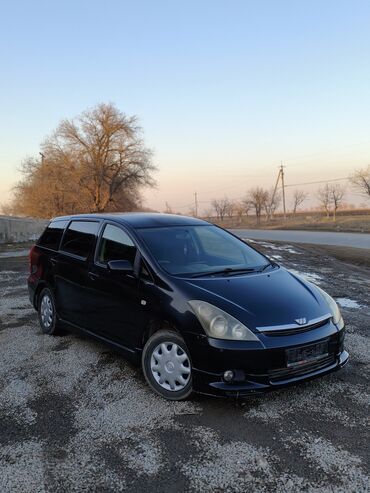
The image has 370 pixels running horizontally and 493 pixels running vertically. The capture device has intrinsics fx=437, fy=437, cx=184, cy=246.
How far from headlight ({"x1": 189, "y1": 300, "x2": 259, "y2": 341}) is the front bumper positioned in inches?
2.0

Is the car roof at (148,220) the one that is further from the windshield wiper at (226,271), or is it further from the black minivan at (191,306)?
the windshield wiper at (226,271)

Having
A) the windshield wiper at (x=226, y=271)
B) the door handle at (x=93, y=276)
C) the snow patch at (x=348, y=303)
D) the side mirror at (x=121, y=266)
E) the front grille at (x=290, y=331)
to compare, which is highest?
the side mirror at (x=121, y=266)

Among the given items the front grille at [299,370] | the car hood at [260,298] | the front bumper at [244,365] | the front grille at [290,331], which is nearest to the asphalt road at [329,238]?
the car hood at [260,298]

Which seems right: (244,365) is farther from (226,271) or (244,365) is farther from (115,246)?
(115,246)

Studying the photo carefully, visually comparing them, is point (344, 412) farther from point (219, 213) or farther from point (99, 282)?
point (219, 213)

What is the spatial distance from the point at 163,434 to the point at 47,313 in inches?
119

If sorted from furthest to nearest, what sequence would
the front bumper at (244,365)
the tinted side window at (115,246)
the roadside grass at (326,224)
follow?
the roadside grass at (326,224), the tinted side window at (115,246), the front bumper at (244,365)

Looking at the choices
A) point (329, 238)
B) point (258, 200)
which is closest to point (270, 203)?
point (258, 200)

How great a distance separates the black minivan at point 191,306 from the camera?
344 centimetres

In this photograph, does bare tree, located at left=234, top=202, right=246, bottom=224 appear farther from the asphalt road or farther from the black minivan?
the black minivan

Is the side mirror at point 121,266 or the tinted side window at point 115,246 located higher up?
the tinted side window at point 115,246

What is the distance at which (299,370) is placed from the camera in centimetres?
354

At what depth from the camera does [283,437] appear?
10.4 ft

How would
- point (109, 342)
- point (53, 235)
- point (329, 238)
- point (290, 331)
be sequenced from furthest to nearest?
point (329, 238) < point (53, 235) < point (109, 342) < point (290, 331)
